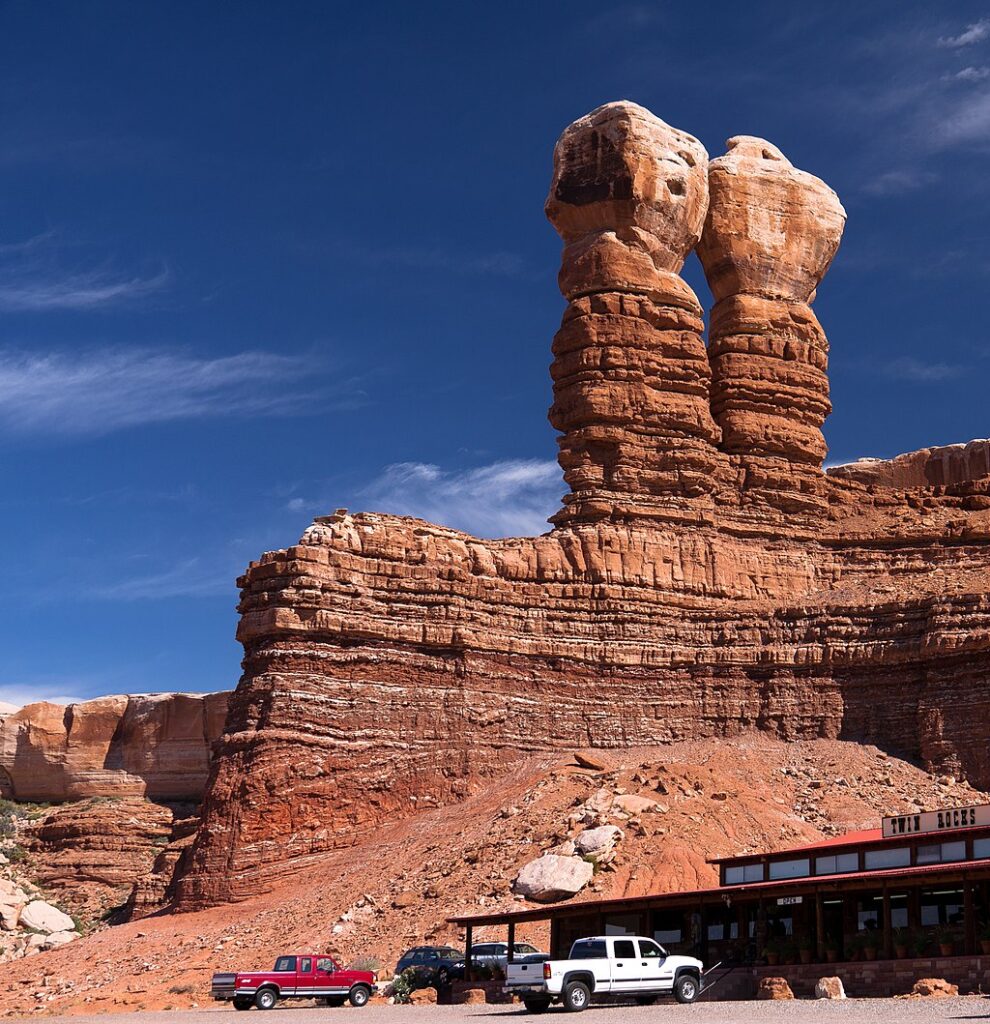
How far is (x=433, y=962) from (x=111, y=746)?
4972 cm

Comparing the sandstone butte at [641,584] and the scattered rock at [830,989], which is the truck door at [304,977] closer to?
the scattered rock at [830,989]

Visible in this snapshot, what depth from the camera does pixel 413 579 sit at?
6009cm

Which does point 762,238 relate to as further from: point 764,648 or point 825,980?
point 825,980

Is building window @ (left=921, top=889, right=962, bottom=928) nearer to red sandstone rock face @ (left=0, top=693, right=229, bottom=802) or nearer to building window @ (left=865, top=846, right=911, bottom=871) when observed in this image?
building window @ (left=865, top=846, right=911, bottom=871)

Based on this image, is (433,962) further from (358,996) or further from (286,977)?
(286,977)

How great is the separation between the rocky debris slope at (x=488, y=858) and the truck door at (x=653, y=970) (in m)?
10.6

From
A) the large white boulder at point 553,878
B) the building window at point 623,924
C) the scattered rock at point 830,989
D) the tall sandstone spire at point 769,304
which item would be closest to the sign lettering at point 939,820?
the scattered rock at point 830,989

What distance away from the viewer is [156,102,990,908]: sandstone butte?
188 feet

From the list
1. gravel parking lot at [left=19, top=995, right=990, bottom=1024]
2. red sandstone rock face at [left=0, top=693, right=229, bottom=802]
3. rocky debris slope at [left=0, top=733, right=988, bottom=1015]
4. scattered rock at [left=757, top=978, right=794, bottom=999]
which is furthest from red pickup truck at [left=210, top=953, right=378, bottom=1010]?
red sandstone rock face at [left=0, top=693, right=229, bottom=802]

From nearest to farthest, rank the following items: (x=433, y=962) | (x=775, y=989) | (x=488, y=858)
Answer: (x=775, y=989) < (x=433, y=962) < (x=488, y=858)

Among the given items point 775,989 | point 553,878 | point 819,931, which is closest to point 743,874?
point 819,931

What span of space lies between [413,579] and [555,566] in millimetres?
5936

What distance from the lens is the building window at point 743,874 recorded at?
41156 millimetres

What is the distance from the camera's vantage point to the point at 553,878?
157ft
